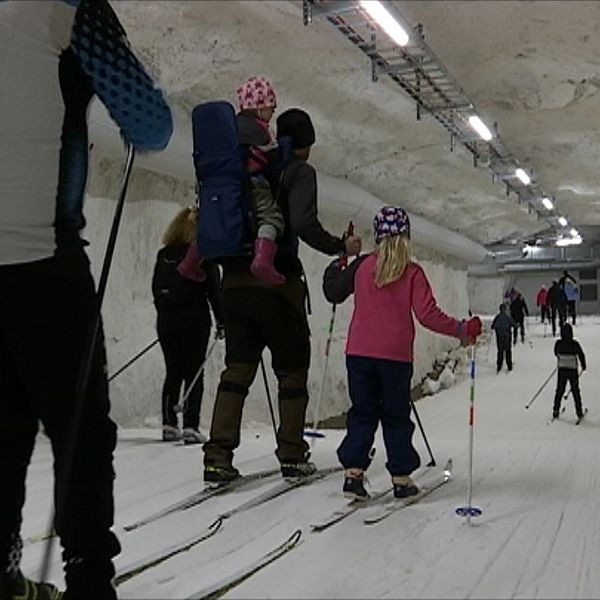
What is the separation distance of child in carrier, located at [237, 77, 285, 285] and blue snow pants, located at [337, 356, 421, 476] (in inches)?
15.8

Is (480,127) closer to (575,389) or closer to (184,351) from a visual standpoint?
(575,389)

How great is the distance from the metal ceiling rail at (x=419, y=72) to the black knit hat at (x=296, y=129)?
28 cm

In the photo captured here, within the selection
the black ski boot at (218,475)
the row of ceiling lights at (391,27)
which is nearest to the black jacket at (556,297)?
the row of ceiling lights at (391,27)

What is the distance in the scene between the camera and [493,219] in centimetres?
1118

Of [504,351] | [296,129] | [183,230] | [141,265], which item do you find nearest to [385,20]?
[296,129]

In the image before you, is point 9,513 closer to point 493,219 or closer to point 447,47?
point 447,47

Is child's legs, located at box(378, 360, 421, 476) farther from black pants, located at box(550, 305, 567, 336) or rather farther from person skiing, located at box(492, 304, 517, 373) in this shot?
person skiing, located at box(492, 304, 517, 373)

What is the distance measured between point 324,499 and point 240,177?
96 cm

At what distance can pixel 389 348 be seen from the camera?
2.38 m

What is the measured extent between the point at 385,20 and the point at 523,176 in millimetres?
5561

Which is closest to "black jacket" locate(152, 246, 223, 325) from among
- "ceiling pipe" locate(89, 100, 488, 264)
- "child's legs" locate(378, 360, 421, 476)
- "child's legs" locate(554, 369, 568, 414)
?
"ceiling pipe" locate(89, 100, 488, 264)

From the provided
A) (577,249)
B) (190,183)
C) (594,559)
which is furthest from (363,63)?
(577,249)

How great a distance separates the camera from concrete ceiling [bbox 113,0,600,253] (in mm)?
2631

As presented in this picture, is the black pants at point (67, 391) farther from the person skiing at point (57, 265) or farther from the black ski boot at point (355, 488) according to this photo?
the black ski boot at point (355, 488)
